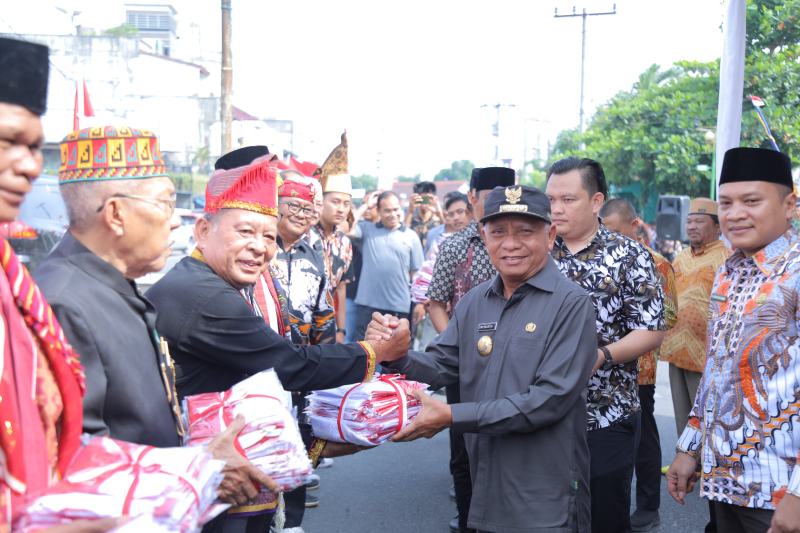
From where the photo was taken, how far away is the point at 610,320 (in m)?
4.36

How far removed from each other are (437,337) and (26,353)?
2.30 m

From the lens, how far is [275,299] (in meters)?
4.23

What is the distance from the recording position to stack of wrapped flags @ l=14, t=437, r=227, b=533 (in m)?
1.80

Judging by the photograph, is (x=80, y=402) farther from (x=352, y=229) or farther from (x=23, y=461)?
(x=352, y=229)

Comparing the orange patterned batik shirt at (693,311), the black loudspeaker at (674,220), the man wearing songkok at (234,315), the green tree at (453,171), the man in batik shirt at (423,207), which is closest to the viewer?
the man wearing songkok at (234,315)

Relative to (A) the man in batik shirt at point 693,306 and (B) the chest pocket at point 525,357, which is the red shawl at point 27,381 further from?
(A) the man in batik shirt at point 693,306

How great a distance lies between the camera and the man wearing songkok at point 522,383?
3.23 metres

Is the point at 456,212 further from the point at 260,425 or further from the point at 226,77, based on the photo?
the point at 226,77

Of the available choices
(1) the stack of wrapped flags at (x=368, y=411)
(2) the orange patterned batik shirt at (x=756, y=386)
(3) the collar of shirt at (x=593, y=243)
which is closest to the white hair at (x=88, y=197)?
(1) the stack of wrapped flags at (x=368, y=411)

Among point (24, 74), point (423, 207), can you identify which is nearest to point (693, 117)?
point (423, 207)

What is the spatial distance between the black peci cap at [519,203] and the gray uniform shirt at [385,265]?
591 cm

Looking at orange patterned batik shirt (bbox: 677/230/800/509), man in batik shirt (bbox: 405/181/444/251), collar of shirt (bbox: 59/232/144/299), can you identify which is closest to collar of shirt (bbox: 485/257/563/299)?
orange patterned batik shirt (bbox: 677/230/800/509)

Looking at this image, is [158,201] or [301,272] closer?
[158,201]

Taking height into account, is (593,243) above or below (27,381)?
above
